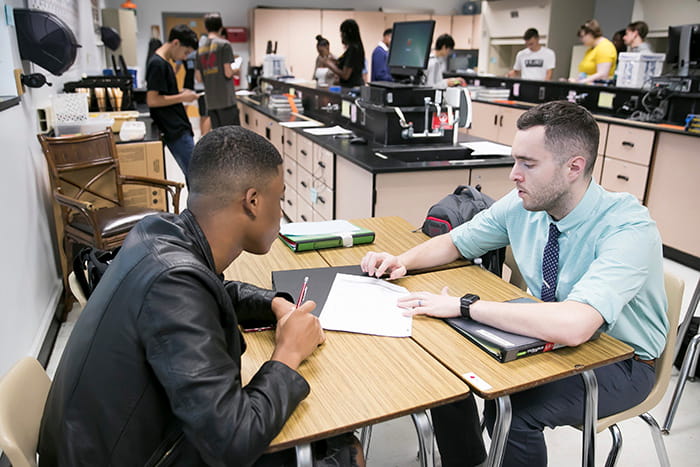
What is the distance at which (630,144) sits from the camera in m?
4.07

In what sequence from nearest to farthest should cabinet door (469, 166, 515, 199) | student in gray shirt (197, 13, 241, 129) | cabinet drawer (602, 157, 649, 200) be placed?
cabinet door (469, 166, 515, 199) → cabinet drawer (602, 157, 649, 200) → student in gray shirt (197, 13, 241, 129)

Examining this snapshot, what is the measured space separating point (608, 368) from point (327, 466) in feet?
2.77

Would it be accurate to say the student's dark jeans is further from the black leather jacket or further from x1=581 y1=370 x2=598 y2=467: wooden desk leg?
the black leather jacket

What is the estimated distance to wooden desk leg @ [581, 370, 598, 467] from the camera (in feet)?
3.95

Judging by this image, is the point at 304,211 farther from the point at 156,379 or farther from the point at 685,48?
the point at 685,48

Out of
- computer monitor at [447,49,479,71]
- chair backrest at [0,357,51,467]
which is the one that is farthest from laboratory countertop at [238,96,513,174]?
computer monitor at [447,49,479,71]

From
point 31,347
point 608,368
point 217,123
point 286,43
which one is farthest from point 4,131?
point 286,43

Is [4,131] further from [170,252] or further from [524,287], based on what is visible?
[524,287]

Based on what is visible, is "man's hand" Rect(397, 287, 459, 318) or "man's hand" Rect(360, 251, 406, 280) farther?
"man's hand" Rect(360, 251, 406, 280)

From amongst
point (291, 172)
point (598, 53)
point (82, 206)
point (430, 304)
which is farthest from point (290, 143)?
point (598, 53)

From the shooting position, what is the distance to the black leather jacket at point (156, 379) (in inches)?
32.9

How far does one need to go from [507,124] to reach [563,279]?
4616 millimetres

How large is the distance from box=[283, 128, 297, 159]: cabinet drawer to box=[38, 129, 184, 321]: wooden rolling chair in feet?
4.29

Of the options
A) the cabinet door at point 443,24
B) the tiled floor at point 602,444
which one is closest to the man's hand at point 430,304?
the tiled floor at point 602,444
